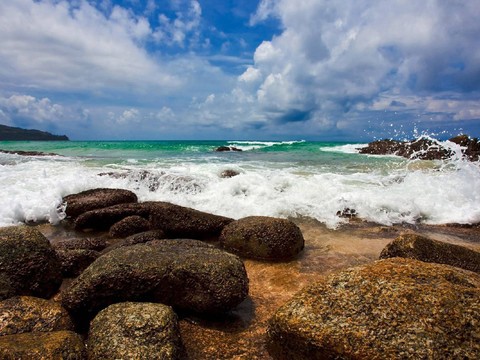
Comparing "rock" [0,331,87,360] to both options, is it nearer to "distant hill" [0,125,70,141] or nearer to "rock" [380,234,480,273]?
"rock" [380,234,480,273]

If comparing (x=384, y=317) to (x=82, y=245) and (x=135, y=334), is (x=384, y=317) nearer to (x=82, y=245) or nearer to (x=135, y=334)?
(x=135, y=334)

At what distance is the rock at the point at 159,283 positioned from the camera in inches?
103

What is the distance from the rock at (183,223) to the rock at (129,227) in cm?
25

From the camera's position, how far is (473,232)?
221 inches

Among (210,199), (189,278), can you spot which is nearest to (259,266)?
(189,278)

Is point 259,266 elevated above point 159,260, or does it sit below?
below

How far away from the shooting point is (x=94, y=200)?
5.93 m

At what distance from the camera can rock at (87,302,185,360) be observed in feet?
6.74

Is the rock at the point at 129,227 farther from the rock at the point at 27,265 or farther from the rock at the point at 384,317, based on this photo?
the rock at the point at 384,317

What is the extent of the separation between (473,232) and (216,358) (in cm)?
523

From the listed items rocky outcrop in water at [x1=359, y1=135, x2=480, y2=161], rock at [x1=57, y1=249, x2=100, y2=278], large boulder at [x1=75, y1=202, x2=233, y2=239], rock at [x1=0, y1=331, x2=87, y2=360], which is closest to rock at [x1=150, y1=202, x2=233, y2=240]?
large boulder at [x1=75, y1=202, x2=233, y2=239]

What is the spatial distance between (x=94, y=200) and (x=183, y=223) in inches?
85.7

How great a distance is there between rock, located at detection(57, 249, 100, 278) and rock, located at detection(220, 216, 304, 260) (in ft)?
5.37

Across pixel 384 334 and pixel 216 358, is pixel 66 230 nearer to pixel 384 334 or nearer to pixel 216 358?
pixel 216 358
